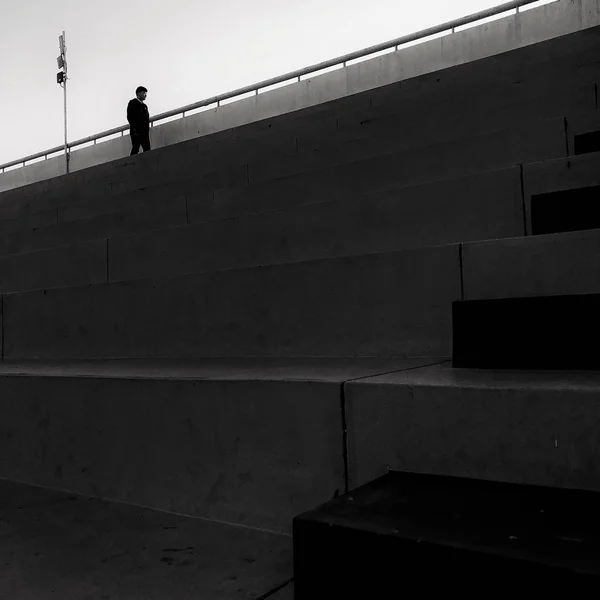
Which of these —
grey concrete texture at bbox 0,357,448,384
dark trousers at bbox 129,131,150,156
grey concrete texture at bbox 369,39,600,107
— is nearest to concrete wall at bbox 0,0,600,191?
dark trousers at bbox 129,131,150,156

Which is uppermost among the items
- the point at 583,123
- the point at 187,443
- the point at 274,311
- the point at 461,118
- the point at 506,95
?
the point at 506,95

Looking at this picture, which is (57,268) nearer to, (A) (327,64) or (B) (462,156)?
(B) (462,156)

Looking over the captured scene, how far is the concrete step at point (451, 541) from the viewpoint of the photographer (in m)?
0.73

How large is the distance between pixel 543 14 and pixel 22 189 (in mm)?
7199

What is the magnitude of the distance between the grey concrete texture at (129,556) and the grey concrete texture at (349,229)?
1.34 meters

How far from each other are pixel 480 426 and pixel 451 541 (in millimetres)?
389

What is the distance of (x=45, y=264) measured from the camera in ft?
11.7

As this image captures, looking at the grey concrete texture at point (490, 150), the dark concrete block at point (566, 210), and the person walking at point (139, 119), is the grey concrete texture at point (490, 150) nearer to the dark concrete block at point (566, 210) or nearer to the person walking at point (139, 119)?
the dark concrete block at point (566, 210)

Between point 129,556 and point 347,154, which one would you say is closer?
point 129,556

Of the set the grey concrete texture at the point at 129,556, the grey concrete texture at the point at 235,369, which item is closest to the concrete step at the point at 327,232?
the grey concrete texture at the point at 235,369

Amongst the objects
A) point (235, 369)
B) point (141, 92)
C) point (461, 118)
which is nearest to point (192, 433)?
point (235, 369)

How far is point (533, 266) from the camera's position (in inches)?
66.2

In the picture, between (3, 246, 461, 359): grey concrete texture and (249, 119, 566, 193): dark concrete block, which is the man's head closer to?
(249, 119, 566, 193): dark concrete block

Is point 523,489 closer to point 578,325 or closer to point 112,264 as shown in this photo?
point 578,325
